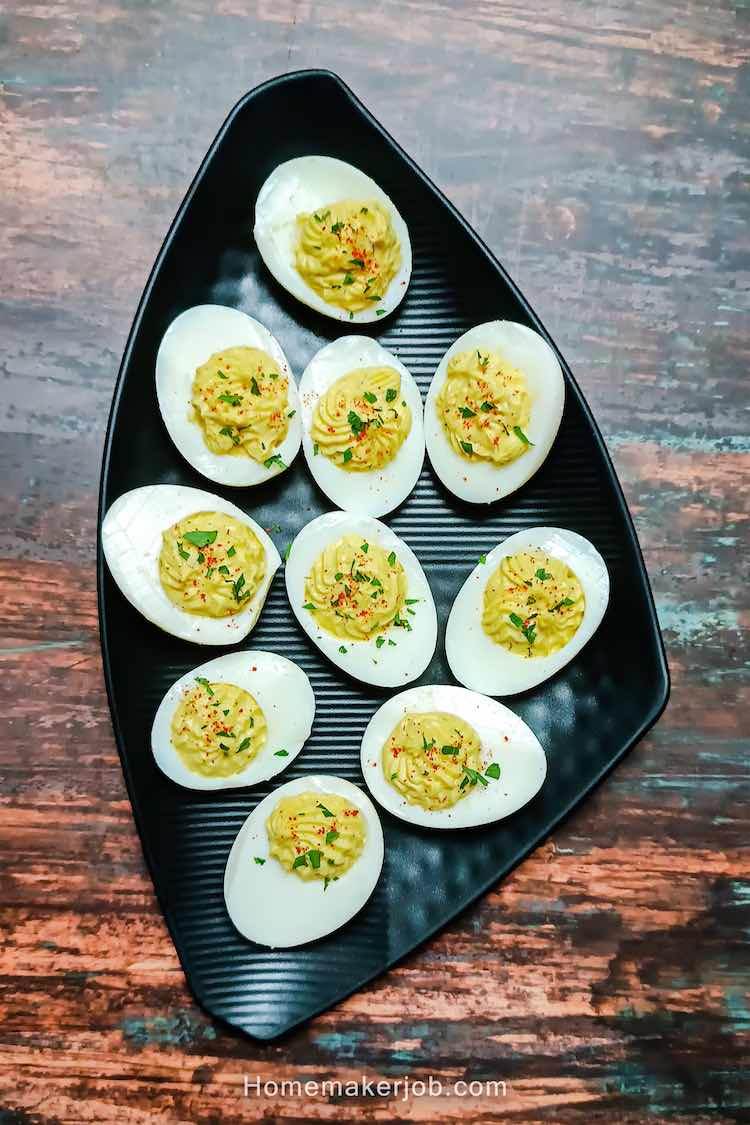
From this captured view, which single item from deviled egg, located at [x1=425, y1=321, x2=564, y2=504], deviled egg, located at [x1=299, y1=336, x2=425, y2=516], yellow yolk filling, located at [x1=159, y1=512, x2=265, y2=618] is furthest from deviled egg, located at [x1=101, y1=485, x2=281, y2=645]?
deviled egg, located at [x1=425, y1=321, x2=564, y2=504]

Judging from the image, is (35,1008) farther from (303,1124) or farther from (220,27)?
(220,27)

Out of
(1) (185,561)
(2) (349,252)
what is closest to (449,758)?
(1) (185,561)

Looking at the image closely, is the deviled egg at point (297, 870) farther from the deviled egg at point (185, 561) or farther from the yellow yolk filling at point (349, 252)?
the yellow yolk filling at point (349, 252)

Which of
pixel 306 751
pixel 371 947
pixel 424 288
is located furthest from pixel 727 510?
pixel 371 947

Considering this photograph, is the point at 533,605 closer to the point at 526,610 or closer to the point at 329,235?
the point at 526,610

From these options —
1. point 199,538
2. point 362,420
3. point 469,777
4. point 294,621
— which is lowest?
point 469,777

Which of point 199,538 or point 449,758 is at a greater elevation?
point 199,538

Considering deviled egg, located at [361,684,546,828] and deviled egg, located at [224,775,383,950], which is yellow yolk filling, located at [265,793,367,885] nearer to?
deviled egg, located at [224,775,383,950]
